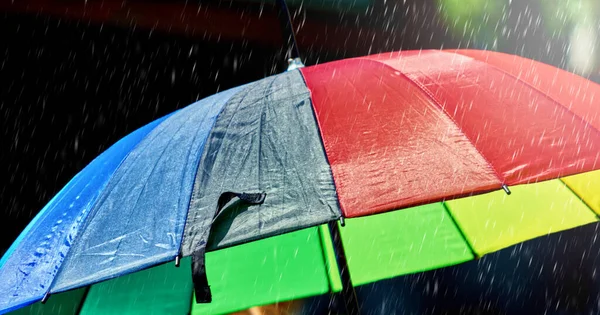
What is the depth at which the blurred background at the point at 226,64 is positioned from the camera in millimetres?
3051

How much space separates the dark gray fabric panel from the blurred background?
4.79 feet

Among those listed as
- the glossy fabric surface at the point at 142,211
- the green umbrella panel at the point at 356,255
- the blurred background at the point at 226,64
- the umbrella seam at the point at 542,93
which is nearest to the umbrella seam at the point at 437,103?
the umbrella seam at the point at 542,93

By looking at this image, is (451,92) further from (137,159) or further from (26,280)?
(26,280)

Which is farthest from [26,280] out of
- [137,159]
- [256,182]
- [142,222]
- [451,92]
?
[451,92]

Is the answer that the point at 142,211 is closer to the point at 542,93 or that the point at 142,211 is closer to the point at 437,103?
the point at 437,103

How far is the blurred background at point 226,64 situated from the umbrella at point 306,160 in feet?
4.65

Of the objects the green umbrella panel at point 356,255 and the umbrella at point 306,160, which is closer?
the umbrella at point 306,160

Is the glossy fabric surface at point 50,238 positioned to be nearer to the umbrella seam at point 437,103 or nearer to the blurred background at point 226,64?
the umbrella seam at point 437,103

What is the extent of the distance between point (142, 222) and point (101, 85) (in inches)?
116

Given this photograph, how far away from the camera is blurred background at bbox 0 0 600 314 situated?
10.0ft

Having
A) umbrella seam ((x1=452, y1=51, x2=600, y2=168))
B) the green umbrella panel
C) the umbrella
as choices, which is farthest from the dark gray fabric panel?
the green umbrella panel

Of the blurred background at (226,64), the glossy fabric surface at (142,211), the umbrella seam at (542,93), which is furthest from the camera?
the blurred background at (226,64)

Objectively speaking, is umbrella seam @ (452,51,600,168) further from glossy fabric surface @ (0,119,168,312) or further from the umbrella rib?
glossy fabric surface @ (0,119,168,312)

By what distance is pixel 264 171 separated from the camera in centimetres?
145
